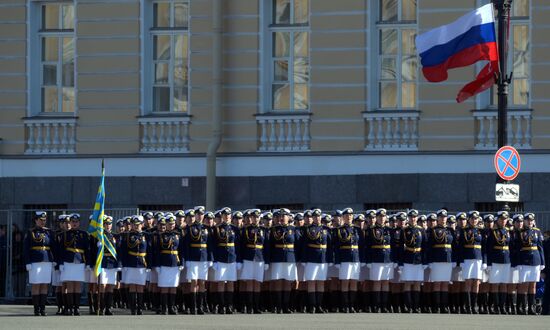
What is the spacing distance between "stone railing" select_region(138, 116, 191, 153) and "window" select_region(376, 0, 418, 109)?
3851mm

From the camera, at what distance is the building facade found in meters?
41.2

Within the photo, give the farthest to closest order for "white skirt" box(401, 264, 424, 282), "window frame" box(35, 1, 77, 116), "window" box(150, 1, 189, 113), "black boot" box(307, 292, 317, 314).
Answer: "window frame" box(35, 1, 77, 116)
"window" box(150, 1, 189, 113)
"white skirt" box(401, 264, 424, 282)
"black boot" box(307, 292, 317, 314)

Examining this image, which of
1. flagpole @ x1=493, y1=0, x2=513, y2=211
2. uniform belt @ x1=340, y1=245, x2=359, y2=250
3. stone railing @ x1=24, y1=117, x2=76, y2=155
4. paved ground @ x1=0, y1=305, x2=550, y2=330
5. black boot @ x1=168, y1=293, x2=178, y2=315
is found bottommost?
paved ground @ x1=0, y1=305, x2=550, y2=330

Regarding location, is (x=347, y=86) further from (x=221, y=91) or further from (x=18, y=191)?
(x=18, y=191)

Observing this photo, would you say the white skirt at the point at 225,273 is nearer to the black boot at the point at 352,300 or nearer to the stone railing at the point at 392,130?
the black boot at the point at 352,300

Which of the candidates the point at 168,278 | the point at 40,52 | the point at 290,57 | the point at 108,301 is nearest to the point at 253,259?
the point at 168,278

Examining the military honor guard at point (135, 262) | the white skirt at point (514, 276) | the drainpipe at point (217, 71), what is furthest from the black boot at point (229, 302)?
the drainpipe at point (217, 71)

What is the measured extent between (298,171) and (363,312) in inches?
256

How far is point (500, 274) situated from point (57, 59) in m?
11.9

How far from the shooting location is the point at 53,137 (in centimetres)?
4344

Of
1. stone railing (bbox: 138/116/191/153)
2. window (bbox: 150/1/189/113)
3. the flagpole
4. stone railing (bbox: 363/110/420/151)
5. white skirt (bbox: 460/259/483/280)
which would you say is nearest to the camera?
the flagpole

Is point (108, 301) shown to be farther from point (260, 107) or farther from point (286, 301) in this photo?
point (260, 107)

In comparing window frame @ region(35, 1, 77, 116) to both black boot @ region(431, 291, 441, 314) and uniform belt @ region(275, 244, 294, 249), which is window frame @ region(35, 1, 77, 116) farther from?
black boot @ region(431, 291, 441, 314)

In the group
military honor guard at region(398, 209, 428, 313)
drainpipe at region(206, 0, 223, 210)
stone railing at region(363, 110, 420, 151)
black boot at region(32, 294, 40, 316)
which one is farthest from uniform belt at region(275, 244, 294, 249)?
drainpipe at region(206, 0, 223, 210)
